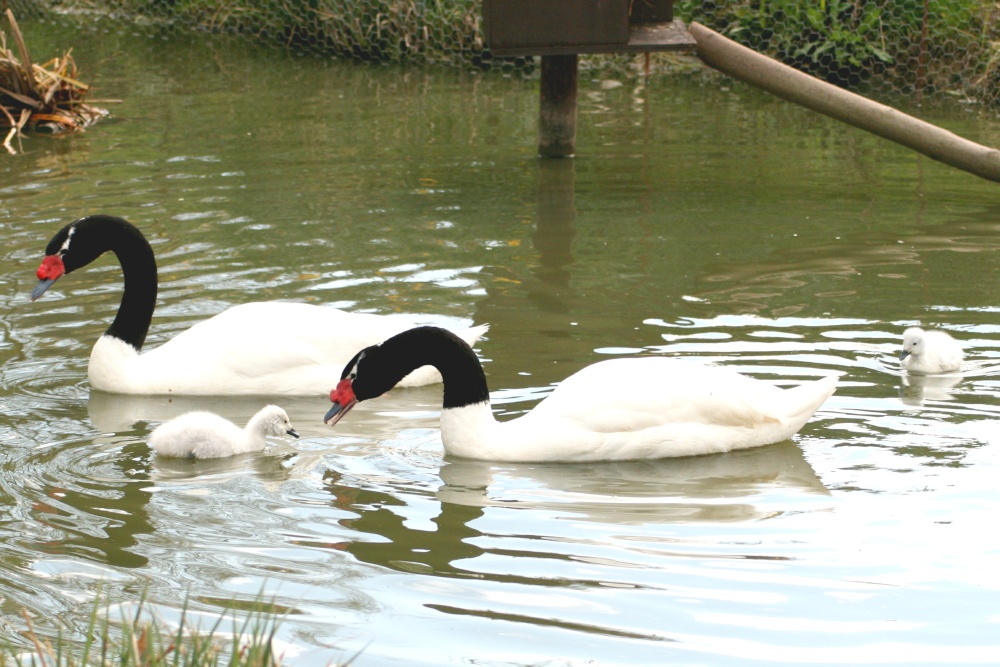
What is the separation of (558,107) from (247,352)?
5.25 meters

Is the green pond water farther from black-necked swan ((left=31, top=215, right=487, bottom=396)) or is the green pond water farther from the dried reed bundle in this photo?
the dried reed bundle

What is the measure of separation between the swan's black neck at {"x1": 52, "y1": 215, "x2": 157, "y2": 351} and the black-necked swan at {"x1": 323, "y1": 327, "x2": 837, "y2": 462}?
1.60 m

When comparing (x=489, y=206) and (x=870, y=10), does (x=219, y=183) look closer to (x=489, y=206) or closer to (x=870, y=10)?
(x=489, y=206)

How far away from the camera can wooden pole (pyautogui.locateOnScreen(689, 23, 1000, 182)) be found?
Answer: 9586 mm

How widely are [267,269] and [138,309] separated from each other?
1.63 metres

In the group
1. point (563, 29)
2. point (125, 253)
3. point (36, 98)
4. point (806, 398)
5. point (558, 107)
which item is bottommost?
point (806, 398)

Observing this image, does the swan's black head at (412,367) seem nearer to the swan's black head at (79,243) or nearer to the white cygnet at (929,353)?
the swan's black head at (79,243)

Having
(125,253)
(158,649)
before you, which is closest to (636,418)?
(158,649)

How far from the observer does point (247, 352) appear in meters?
6.55

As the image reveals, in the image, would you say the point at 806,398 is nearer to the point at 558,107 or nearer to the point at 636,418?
the point at 636,418

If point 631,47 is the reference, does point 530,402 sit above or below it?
below

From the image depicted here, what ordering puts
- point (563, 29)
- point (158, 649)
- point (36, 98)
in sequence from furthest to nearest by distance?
point (36, 98), point (563, 29), point (158, 649)

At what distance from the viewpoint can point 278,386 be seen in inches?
259

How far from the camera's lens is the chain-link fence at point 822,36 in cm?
1398
